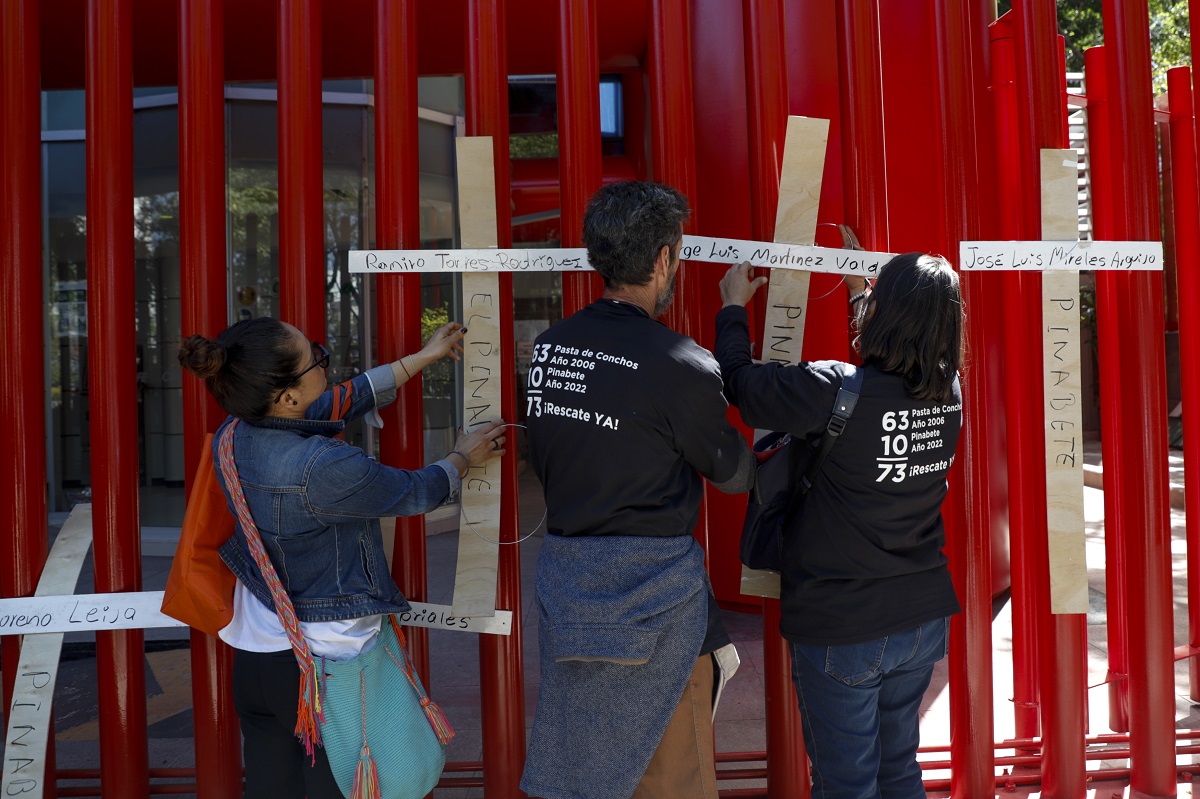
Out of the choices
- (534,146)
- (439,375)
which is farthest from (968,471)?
(534,146)

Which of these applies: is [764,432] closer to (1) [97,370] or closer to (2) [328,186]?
(1) [97,370]

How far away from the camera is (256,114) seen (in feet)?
25.8

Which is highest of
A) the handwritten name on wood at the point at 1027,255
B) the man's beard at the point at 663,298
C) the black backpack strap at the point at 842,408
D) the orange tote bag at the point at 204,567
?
the handwritten name on wood at the point at 1027,255

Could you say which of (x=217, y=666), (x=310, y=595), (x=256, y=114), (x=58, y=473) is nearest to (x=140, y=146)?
(x=256, y=114)

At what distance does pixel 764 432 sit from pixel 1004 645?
2859 mm

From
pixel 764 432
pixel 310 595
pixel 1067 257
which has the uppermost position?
pixel 1067 257

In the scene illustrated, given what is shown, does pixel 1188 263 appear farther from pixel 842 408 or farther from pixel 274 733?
pixel 274 733

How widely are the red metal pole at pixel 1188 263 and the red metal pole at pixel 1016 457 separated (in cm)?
54

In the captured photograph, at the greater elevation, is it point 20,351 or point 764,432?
point 20,351

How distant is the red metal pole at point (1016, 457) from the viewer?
3029 mm

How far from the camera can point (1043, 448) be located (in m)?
2.93

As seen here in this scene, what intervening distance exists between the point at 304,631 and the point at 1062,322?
2273mm

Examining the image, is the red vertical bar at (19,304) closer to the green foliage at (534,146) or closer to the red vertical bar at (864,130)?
the red vertical bar at (864,130)

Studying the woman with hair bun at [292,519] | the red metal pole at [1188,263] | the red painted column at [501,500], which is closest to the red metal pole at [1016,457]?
the red metal pole at [1188,263]
